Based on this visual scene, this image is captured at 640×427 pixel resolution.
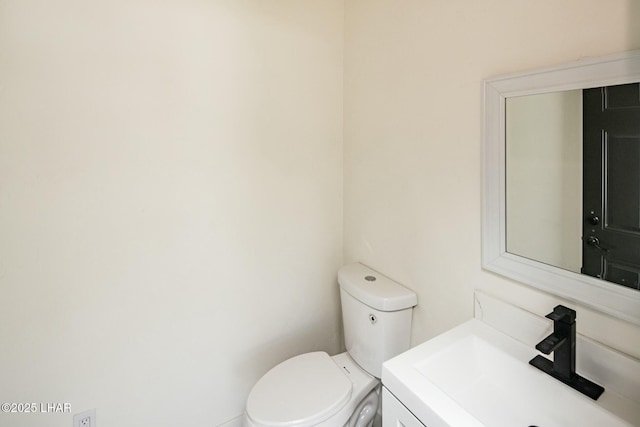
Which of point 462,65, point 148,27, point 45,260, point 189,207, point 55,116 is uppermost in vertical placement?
point 148,27

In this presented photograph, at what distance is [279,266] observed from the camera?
5.44 ft

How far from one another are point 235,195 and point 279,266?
441 mm

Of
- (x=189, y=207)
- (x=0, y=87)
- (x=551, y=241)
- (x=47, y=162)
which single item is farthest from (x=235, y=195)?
(x=551, y=241)

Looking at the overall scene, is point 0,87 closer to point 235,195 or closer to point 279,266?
point 235,195

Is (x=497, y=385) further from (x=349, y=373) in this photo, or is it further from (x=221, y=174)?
(x=221, y=174)

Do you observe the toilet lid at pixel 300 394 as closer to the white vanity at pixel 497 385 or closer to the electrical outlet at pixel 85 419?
the white vanity at pixel 497 385

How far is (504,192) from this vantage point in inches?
39.4

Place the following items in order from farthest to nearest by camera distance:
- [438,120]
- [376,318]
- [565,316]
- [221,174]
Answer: [221,174] < [376,318] < [438,120] < [565,316]

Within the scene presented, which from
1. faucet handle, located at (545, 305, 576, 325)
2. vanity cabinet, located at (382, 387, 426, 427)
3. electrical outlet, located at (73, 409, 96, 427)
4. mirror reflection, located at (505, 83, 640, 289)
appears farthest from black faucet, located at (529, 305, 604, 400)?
electrical outlet, located at (73, 409, 96, 427)

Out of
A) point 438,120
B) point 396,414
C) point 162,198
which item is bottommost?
point 396,414

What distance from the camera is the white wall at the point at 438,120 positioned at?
0.83 metres

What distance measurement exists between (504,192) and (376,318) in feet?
2.30

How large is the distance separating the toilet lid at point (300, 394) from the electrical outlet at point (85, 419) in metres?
0.64

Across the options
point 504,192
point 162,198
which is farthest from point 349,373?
point 162,198
